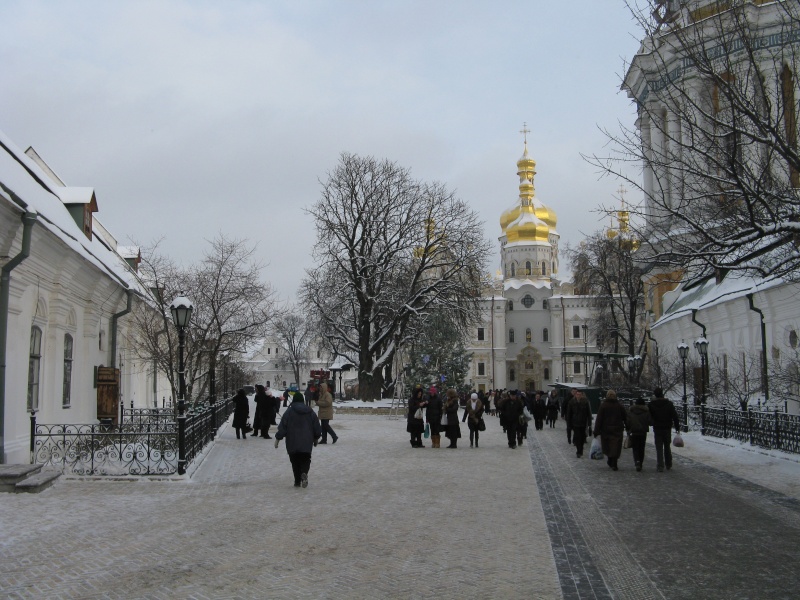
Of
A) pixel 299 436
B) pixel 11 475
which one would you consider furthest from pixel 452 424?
pixel 11 475

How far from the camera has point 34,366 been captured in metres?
16.3

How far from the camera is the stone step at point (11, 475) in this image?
1167cm

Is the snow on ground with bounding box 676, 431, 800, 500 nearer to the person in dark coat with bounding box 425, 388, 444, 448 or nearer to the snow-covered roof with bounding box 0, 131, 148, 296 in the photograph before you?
the person in dark coat with bounding box 425, 388, 444, 448

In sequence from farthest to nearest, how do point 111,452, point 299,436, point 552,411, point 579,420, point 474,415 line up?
point 552,411 → point 474,415 → point 579,420 → point 111,452 → point 299,436

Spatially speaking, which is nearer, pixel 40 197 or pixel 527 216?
pixel 40 197

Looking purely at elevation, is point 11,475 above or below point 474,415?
below

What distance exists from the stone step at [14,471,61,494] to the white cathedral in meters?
82.4

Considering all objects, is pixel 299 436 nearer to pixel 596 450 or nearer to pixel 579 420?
pixel 596 450

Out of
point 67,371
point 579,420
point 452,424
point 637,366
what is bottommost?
point 452,424

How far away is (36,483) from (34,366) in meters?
5.01

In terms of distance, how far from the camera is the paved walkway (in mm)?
7211

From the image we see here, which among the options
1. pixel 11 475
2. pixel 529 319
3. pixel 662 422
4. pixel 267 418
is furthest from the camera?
pixel 529 319

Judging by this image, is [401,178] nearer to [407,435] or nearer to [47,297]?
[407,435]

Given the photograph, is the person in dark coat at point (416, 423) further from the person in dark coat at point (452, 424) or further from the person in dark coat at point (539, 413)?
the person in dark coat at point (539, 413)
